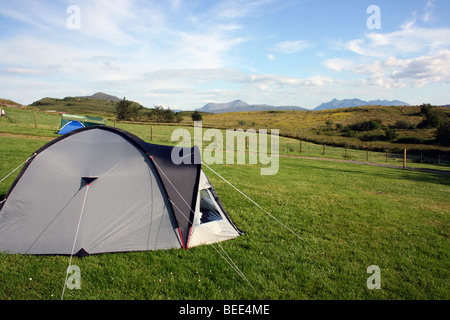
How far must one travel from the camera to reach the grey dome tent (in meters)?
4.90

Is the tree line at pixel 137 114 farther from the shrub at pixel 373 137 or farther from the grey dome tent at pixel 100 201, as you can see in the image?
the grey dome tent at pixel 100 201

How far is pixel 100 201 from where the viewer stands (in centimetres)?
506

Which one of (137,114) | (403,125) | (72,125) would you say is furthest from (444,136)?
(137,114)

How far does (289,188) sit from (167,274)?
295 inches

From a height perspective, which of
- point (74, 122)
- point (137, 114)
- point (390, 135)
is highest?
point (137, 114)

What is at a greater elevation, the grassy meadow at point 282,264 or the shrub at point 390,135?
the shrub at point 390,135

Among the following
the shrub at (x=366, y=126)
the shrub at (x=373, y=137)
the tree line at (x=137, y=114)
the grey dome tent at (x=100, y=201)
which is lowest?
the grey dome tent at (x=100, y=201)

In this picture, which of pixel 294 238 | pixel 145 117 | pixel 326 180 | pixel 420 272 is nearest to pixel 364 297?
pixel 420 272

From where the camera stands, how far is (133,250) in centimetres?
506

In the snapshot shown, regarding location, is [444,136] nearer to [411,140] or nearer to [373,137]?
[411,140]

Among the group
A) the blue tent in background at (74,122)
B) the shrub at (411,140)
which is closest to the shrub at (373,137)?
the shrub at (411,140)

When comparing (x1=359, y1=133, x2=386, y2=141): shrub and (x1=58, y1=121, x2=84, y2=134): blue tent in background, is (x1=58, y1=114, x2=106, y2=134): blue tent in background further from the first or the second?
(x1=359, y1=133, x2=386, y2=141): shrub

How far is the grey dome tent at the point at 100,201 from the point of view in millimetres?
4898

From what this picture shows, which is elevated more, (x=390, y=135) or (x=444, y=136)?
(x=390, y=135)
